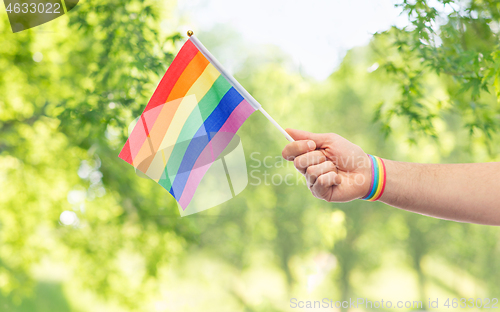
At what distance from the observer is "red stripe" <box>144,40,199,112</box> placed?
47.8 inches

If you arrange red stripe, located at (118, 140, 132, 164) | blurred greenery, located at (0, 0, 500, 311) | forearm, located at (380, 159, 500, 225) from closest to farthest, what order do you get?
1. forearm, located at (380, 159, 500, 225)
2. red stripe, located at (118, 140, 132, 164)
3. blurred greenery, located at (0, 0, 500, 311)

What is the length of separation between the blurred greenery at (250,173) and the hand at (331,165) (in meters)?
1.08

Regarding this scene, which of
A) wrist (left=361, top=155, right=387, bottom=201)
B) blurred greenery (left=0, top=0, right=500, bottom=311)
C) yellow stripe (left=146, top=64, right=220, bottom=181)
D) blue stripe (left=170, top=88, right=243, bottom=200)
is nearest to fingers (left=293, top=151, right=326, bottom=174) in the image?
wrist (left=361, top=155, right=387, bottom=201)

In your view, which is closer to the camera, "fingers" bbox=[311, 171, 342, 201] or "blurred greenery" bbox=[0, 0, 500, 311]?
"fingers" bbox=[311, 171, 342, 201]

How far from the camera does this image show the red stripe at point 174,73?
121 cm

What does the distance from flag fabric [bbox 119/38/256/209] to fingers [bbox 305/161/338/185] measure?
324 mm

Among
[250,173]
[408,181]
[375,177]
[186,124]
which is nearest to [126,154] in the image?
[186,124]

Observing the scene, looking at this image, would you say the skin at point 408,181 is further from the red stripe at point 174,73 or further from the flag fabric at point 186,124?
the red stripe at point 174,73

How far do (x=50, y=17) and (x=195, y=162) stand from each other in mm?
2633

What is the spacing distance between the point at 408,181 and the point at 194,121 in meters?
0.85

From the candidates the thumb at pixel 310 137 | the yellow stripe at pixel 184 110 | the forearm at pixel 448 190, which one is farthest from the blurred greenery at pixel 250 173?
the yellow stripe at pixel 184 110

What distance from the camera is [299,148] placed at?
1.14m

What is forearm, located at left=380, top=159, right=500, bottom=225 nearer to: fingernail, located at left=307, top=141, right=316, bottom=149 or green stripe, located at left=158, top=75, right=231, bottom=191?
fingernail, located at left=307, top=141, right=316, bottom=149

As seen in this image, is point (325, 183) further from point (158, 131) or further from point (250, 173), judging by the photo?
point (250, 173)
